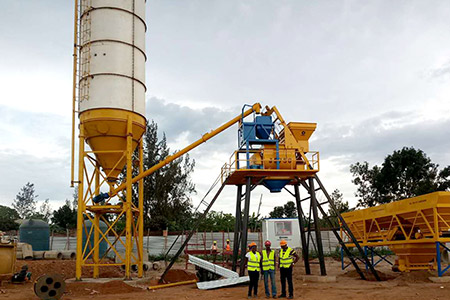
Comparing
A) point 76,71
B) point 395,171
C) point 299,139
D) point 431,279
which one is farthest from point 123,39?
point 395,171

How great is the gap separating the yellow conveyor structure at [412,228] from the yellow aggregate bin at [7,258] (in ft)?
54.1

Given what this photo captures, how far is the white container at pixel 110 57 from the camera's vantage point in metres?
19.8

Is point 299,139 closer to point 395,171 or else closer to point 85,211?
point 85,211

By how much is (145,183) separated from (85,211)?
28547 millimetres

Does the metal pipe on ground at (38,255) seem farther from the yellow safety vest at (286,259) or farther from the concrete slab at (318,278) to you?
the yellow safety vest at (286,259)

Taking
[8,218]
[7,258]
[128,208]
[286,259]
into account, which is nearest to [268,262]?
[286,259]

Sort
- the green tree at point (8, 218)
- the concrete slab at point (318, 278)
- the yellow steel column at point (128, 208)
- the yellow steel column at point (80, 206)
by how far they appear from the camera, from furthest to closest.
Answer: the green tree at point (8, 218) → the yellow steel column at point (128, 208) → the yellow steel column at point (80, 206) → the concrete slab at point (318, 278)

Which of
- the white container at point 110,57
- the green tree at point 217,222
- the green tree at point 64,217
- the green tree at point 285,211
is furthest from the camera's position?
the green tree at point 285,211

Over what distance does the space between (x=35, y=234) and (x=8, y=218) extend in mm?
31767

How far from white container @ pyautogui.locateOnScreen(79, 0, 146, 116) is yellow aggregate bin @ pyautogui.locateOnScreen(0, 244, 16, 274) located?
6.71 metres

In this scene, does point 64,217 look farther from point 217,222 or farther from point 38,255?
point 38,255

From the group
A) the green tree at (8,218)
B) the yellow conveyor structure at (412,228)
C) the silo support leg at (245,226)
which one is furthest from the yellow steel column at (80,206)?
the green tree at (8,218)

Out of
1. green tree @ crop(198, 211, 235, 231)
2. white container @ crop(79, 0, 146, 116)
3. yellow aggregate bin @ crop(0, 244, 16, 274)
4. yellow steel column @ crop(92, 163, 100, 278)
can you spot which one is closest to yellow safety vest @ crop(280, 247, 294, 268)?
yellow steel column @ crop(92, 163, 100, 278)

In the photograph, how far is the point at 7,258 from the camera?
1753cm
